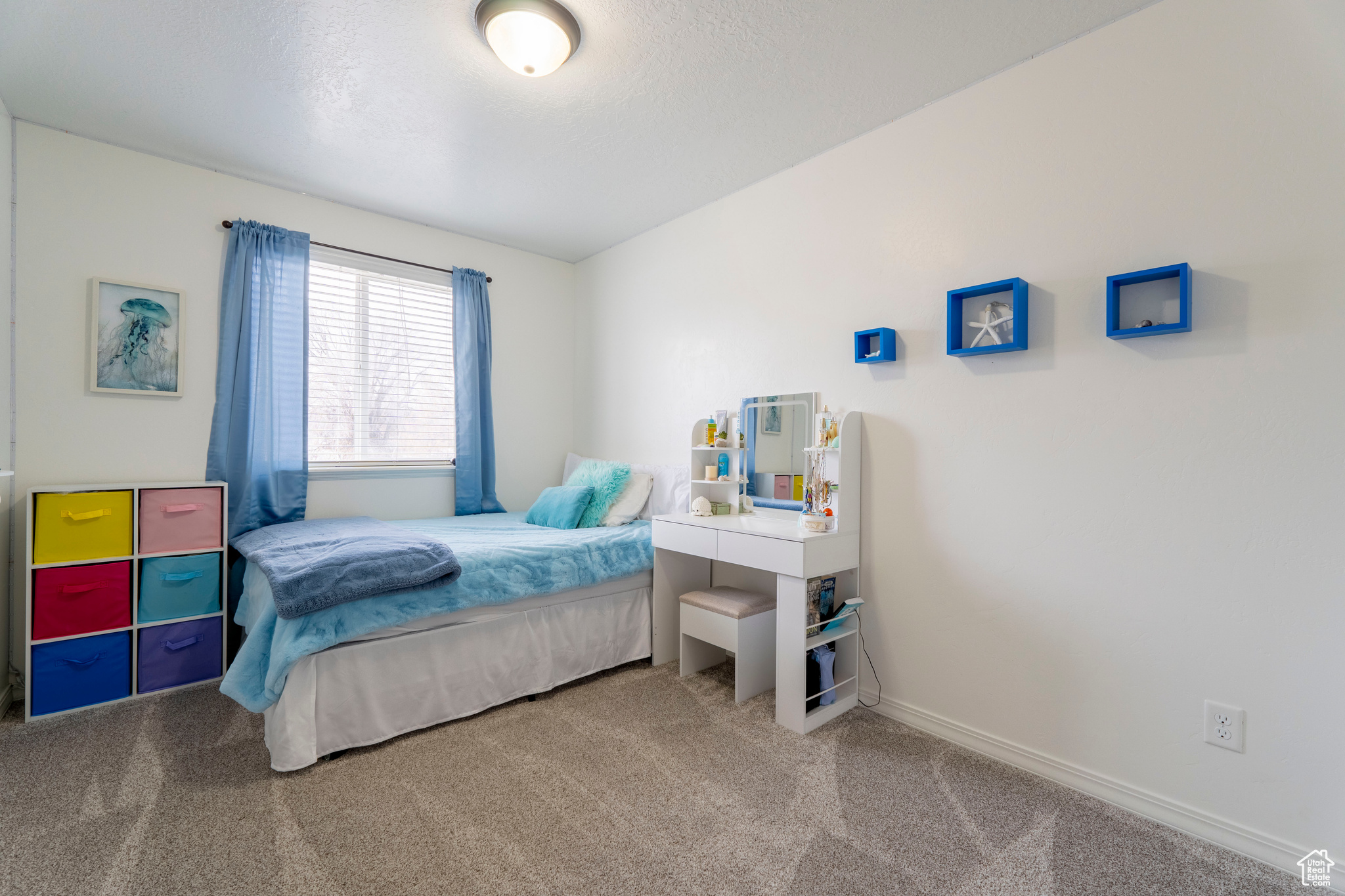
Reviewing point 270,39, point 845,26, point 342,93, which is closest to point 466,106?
point 342,93

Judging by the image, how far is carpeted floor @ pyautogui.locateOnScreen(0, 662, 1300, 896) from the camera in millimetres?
1507

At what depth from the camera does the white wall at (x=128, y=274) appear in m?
2.55

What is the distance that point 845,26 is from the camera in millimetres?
1921

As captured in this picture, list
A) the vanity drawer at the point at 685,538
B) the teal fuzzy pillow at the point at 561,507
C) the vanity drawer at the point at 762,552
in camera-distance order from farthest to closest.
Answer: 1. the teal fuzzy pillow at the point at 561,507
2. the vanity drawer at the point at 685,538
3. the vanity drawer at the point at 762,552

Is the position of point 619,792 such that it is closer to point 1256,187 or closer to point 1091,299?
point 1091,299

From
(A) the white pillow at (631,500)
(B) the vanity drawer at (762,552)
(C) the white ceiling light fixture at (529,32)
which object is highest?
(C) the white ceiling light fixture at (529,32)

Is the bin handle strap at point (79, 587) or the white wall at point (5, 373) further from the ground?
the white wall at point (5, 373)

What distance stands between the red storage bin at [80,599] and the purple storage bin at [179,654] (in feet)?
0.49

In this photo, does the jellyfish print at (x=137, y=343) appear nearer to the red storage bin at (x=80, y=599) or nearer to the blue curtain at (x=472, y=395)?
the red storage bin at (x=80, y=599)

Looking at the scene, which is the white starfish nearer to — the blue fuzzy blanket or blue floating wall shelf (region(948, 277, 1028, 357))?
blue floating wall shelf (region(948, 277, 1028, 357))

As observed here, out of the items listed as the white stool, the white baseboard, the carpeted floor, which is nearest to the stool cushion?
the white stool

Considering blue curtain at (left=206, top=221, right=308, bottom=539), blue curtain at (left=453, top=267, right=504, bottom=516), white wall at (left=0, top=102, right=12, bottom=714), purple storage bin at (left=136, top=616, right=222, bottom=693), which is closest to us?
white wall at (left=0, top=102, right=12, bottom=714)

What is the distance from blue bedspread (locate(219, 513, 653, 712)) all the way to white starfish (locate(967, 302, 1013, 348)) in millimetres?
1744

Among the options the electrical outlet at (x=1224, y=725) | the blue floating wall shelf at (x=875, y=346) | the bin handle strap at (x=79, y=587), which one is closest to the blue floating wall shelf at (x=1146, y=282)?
the blue floating wall shelf at (x=875, y=346)
